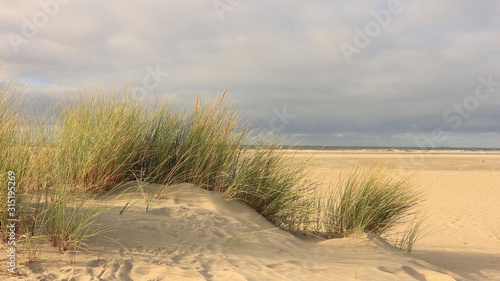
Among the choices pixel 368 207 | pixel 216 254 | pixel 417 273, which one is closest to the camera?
pixel 216 254

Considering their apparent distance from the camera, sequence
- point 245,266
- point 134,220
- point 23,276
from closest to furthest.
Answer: point 23,276 < point 245,266 < point 134,220

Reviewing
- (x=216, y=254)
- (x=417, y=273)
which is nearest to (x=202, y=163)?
(x=216, y=254)

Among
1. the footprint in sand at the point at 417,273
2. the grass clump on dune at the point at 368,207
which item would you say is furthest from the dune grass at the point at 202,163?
the footprint in sand at the point at 417,273

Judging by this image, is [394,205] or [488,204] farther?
[488,204]

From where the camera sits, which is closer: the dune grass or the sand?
the sand

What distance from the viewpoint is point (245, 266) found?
3643 mm

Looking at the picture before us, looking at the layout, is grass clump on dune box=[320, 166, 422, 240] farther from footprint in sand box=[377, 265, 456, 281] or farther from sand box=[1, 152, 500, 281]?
footprint in sand box=[377, 265, 456, 281]

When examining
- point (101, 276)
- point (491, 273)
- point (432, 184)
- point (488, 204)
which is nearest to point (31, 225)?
point (101, 276)

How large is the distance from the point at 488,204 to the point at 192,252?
1153cm

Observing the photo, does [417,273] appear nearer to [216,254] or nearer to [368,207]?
[368,207]

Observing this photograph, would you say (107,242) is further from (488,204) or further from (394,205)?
(488,204)

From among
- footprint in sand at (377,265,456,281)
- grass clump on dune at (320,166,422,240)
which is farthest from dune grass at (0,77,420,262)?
footprint in sand at (377,265,456,281)

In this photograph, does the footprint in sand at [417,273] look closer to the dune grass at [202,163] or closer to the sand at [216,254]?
the sand at [216,254]

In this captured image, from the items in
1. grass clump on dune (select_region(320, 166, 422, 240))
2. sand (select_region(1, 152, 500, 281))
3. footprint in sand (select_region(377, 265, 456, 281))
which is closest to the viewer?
sand (select_region(1, 152, 500, 281))
